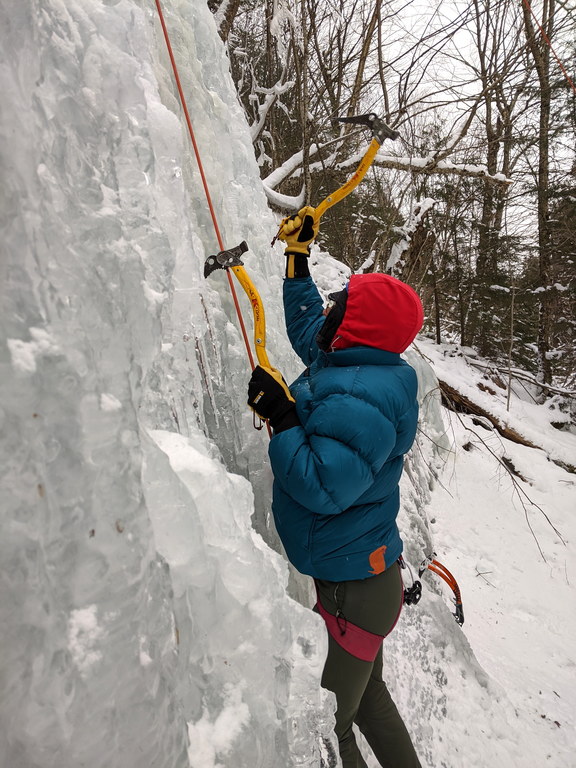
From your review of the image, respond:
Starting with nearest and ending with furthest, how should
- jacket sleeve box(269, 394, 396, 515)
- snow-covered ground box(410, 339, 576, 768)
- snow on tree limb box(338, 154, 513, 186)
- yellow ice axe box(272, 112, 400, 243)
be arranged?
jacket sleeve box(269, 394, 396, 515) < yellow ice axe box(272, 112, 400, 243) < snow-covered ground box(410, 339, 576, 768) < snow on tree limb box(338, 154, 513, 186)

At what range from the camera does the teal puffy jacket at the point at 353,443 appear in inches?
50.6

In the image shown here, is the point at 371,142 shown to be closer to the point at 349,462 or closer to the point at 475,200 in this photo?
the point at 349,462

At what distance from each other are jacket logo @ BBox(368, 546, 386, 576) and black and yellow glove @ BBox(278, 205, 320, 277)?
1223 millimetres

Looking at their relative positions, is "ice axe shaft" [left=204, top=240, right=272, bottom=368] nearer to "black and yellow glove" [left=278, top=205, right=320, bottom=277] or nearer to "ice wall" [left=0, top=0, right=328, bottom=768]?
"ice wall" [left=0, top=0, right=328, bottom=768]

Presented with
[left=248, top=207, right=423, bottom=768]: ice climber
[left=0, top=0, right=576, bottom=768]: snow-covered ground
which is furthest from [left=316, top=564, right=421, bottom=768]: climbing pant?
[left=0, top=0, right=576, bottom=768]: snow-covered ground

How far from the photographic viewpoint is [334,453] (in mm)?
1255

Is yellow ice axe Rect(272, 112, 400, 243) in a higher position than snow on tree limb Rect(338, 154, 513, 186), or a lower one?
lower

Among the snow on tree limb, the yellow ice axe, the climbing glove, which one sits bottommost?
the climbing glove

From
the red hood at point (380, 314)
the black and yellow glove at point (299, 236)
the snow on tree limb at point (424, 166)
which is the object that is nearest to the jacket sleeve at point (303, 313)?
the black and yellow glove at point (299, 236)

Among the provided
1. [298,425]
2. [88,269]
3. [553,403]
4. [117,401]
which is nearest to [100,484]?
[117,401]

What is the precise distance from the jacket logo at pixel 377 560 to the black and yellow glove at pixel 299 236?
1223mm

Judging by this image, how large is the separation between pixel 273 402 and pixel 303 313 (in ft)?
2.51

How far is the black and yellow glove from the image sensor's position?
195 centimetres

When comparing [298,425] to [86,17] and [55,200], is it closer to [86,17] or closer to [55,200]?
[55,200]
